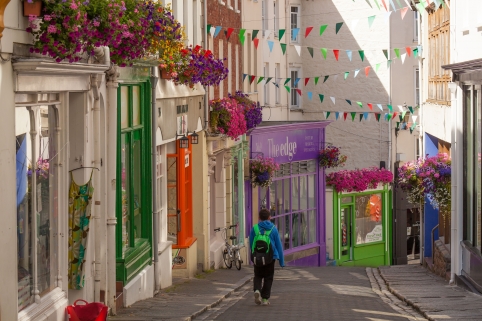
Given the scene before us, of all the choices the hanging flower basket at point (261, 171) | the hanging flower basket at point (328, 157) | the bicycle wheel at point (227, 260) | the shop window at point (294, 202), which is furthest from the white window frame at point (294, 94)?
the bicycle wheel at point (227, 260)

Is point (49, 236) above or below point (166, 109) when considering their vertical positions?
below

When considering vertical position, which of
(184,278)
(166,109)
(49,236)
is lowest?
(184,278)

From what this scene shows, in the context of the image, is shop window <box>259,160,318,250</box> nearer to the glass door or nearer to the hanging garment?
the glass door

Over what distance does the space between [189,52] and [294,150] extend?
1454 cm

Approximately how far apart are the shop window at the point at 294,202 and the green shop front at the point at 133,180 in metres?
14.0

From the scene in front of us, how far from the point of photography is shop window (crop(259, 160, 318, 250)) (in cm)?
3016

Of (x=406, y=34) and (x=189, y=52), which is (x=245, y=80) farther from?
(x=189, y=52)

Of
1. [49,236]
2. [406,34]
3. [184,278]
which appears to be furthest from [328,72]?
[49,236]

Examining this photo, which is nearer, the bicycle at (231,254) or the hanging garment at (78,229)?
the hanging garment at (78,229)

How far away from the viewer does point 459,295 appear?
15938 mm

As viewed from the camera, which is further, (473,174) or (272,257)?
(473,174)

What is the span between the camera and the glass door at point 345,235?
3422 cm

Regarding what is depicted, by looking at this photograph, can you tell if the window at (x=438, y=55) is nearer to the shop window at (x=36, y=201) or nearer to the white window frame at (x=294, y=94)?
the white window frame at (x=294, y=94)

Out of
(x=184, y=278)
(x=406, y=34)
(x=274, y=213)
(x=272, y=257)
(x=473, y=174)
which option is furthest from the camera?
(x=406, y=34)
